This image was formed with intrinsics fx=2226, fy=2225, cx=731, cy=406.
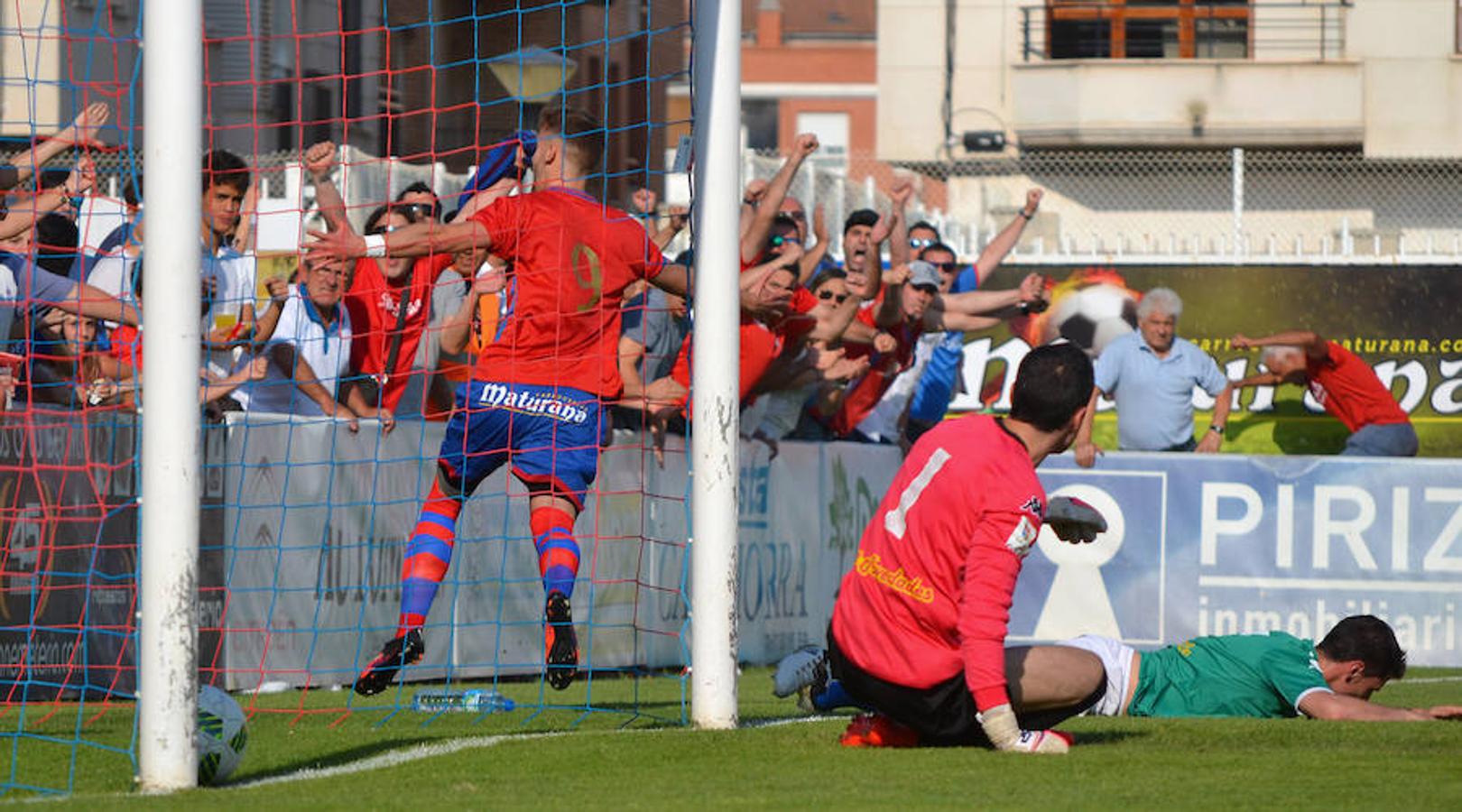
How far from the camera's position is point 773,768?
21.0 feet

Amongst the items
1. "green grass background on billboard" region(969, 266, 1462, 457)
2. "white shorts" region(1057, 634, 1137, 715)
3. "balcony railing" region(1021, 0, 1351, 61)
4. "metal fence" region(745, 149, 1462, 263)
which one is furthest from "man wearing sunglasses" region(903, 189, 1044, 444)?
"balcony railing" region(1021, 0, 1351, 61)

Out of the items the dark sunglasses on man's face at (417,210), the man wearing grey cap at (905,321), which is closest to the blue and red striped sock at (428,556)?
the dark sunglasses on man's face at (417,210)

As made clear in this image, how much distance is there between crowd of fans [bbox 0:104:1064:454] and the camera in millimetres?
9164

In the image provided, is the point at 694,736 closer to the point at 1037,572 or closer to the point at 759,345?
the point at 759,345

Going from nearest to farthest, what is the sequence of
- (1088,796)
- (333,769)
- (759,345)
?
(1088,796) < (333,769) < (759,345)

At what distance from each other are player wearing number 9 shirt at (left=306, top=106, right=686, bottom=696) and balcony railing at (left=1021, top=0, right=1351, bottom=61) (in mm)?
21769

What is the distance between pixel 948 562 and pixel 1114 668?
1.74 meters

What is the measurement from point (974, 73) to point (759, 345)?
1816 centimetres

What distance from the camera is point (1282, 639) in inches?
328

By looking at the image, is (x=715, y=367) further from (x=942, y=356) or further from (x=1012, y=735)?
(x=942, y=356)

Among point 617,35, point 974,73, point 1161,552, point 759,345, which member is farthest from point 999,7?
point 617,35

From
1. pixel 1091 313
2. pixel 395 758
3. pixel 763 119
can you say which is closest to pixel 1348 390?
pixel 1091 313

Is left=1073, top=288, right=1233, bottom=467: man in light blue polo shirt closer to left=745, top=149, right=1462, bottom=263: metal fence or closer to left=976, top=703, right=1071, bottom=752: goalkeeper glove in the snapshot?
left=745, top=149, right=1462, bottom=263: metal fence

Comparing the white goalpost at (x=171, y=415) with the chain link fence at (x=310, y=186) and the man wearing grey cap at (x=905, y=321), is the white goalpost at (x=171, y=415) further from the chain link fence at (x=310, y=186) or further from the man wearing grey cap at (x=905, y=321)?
the man wearing grey cap at (x=905, y=321)
